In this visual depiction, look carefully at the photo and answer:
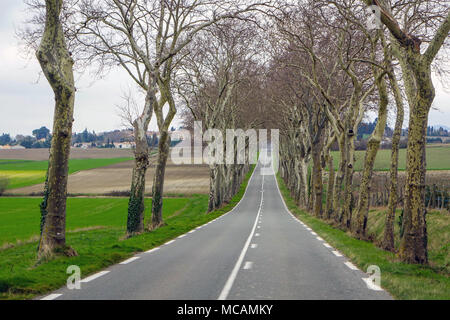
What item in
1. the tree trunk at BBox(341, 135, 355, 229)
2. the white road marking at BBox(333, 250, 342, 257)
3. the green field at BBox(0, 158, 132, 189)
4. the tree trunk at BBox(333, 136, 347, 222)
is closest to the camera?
the white road marking at BBox(333, 250, 342, 257)

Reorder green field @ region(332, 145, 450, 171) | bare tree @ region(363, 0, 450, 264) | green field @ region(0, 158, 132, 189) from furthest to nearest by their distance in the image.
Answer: green field @ region(0, 158, 132, 189)
green field @ region(332, 145, 450, 171)
bare tree @ region(363, 0, 450, 264)

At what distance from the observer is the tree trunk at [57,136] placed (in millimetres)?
10492

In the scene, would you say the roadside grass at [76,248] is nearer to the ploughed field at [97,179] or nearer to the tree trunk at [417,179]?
the tree trunk at [417,179]

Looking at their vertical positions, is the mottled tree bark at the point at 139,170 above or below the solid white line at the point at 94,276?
above

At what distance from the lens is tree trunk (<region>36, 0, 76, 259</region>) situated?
413 inches

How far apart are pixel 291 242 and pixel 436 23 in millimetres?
8607

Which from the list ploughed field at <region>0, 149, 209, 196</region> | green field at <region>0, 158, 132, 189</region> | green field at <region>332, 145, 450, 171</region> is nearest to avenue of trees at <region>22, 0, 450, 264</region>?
ploughed field at <region>0, 149, 209, 196</region>

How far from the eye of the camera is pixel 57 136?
10758mm

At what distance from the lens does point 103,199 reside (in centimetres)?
5891

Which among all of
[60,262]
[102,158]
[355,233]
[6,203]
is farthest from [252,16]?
[102,158]

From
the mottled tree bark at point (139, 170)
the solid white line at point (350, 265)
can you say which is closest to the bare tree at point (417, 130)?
the solid white line at point (350, 265)

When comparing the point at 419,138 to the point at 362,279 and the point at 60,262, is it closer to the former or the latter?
the point at 362,279

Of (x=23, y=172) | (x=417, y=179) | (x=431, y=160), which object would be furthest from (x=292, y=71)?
(x=23, y=172)

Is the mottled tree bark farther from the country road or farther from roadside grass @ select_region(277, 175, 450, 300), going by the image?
roadside grass @ select_region(277, 175, 450, 300)
